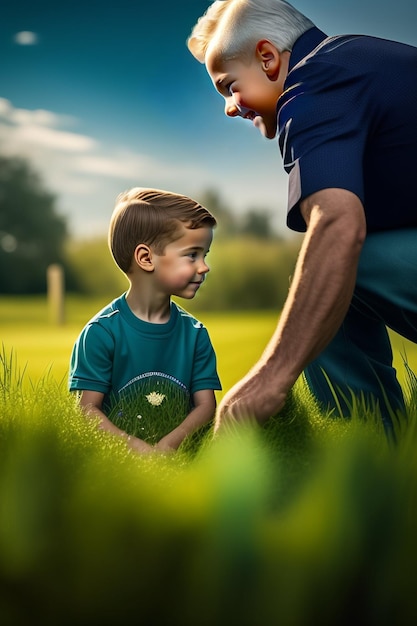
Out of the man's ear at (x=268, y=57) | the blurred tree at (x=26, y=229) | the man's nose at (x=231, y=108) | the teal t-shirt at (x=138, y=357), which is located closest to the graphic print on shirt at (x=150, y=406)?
the teal t-shirt at (x=138, y=357)

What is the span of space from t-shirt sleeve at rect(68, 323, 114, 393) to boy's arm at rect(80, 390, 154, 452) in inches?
0.8

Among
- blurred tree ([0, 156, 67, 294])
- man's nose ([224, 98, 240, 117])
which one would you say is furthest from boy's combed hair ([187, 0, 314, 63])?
blurred tree ([0, 156, 67, 294])

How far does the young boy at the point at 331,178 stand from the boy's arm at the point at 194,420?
0.36 metres

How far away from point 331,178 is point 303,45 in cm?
62

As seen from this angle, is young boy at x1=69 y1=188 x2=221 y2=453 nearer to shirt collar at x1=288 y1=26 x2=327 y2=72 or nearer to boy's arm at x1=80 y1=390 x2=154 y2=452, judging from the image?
boy's arm at x1=80 y1=390 x2=154 y2=452

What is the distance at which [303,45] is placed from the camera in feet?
6.35

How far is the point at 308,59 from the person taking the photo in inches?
68.7

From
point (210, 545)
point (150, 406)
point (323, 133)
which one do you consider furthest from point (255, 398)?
point (150, 406)

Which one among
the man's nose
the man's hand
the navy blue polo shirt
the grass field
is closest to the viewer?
the man's hand

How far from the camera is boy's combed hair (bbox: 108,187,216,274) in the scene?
7.04 feet

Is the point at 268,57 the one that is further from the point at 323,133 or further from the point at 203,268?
A: the point at 203,268

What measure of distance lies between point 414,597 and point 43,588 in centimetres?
59

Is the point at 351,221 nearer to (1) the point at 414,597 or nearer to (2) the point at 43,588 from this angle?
(1) the point at 414,597

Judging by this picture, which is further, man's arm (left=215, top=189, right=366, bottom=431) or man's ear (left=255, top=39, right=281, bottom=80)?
man's ear (left=255, top=39, right=281, bottom=80)
